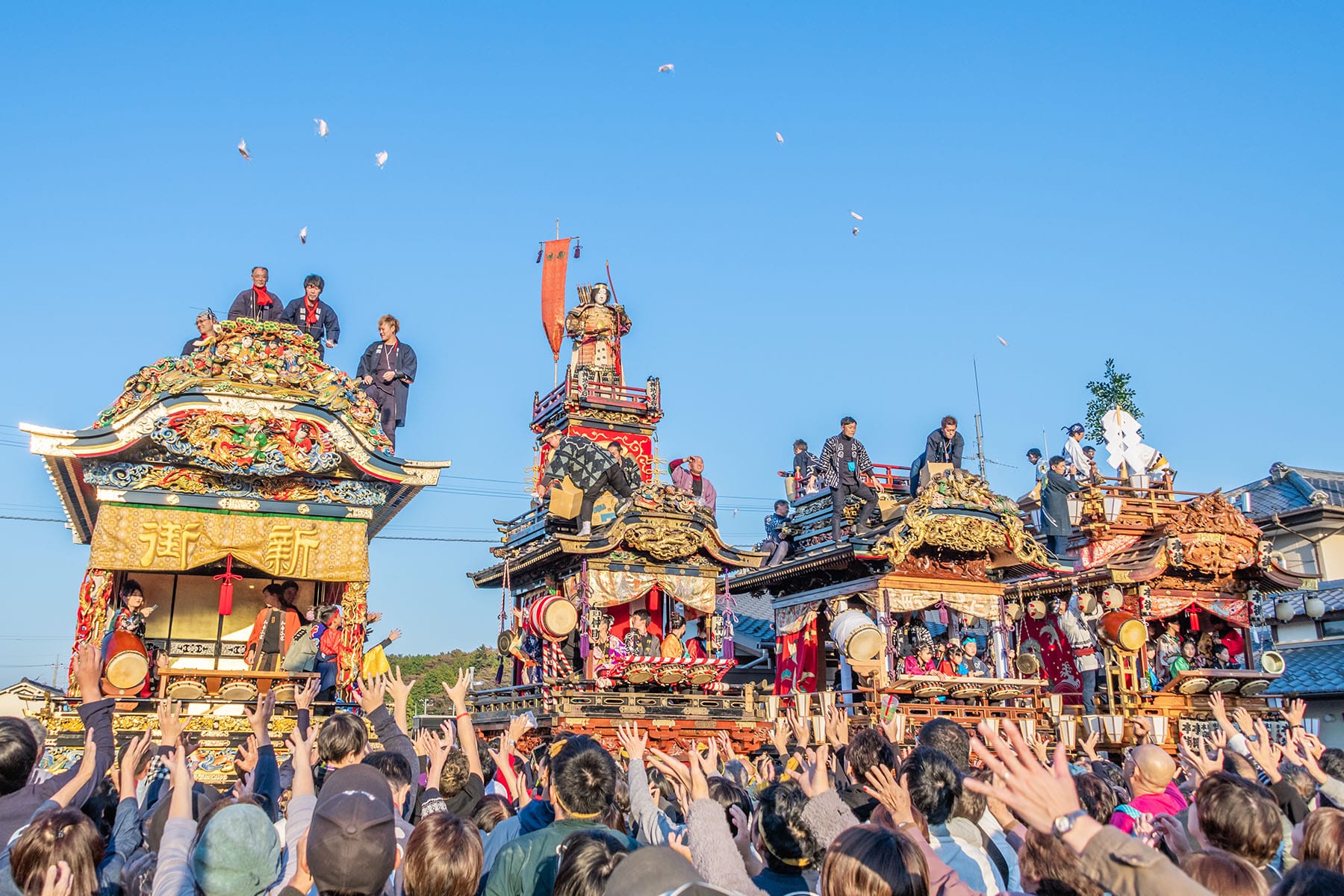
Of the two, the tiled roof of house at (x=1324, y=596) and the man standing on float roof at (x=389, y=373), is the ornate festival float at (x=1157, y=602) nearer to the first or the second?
the tiled roof of house at (x=1324, y=596)

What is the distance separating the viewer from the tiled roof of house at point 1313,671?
22.8 metres

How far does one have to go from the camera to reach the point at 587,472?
19266mm

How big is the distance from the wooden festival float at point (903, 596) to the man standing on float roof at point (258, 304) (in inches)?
368

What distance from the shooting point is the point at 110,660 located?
1208cm

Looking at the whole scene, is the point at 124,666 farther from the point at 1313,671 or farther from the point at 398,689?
the point at 1313,671

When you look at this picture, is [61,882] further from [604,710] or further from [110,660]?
[604,710]

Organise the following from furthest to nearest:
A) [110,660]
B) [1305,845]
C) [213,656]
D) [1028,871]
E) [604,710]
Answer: [604,710] → [213,656] → [110,660] → [1305,845] → [1028,871]

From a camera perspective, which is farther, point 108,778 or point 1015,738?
point 108,778

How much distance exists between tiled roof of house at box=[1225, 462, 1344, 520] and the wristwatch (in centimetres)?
2963

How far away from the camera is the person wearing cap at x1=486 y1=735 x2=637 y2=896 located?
13.3 feet

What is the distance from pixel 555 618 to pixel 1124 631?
35.8 feet

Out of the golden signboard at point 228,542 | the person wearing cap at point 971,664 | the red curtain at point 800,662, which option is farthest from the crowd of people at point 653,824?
the red curtain at point 800,662

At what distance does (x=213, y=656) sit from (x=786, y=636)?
11.2 m

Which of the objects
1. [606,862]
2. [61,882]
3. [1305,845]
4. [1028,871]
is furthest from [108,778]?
[1305,845]
